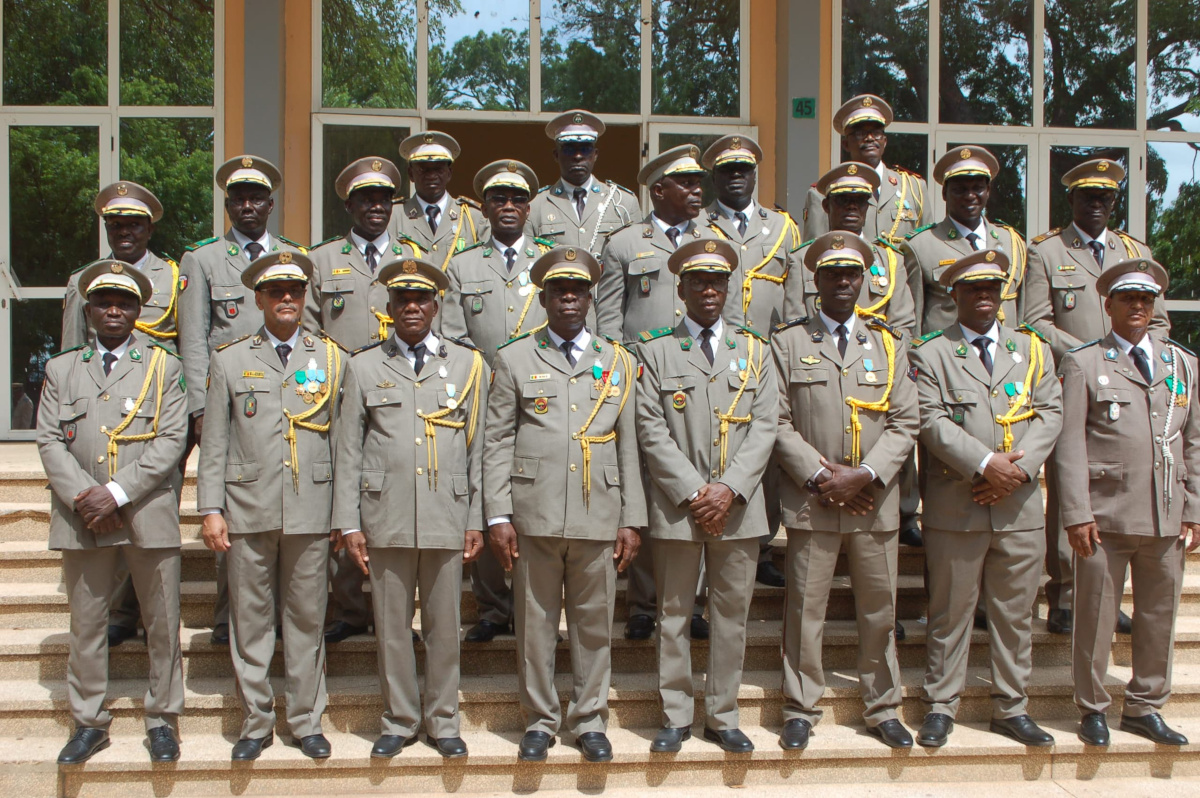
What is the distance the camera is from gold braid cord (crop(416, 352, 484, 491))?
4.67m

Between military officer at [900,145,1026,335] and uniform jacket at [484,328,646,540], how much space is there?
1899 mm

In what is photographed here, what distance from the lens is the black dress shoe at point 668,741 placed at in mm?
4680

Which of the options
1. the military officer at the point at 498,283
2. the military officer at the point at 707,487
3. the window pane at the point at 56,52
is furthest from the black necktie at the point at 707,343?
the window pane at the point at 56,52

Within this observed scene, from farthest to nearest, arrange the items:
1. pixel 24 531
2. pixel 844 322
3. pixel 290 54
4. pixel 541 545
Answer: pixel 290 54
pixel 24 531
pixel 844 322
pixel 541 545

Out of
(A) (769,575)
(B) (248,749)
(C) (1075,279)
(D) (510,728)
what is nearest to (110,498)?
(B) (248,749)

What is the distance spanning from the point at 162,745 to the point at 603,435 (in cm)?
232

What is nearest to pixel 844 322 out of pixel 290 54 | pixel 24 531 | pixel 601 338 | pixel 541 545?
pixel 601 338

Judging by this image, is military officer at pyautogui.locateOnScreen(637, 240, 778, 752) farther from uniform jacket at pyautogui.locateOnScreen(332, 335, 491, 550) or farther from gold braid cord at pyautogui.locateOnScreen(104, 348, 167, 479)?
gold braid cord at pyautogui.locateOnScreen(104, 348, 167, 479)

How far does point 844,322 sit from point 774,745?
198cm

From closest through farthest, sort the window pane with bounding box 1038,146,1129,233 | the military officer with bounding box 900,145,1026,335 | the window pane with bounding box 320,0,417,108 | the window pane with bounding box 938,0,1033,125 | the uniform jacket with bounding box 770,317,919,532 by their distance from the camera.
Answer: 1. the uniform jacket with bounding box 770,317,919,532
2. the military officer with bounding box 900,145,1026,335
3. the window pane with bounding box 320,0,417,108
4. the window pane with bounding box 938,0,1033,125
5. the window pane with bounding box 1038,146,1129,233

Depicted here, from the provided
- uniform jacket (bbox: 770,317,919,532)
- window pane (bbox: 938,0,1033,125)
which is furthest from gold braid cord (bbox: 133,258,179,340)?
window pane (bbox: 938,0,1033,125)

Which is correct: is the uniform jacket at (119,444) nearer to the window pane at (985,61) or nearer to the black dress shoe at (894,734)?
the black dress shoe at (894,734)

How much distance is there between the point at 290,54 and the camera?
349 inches

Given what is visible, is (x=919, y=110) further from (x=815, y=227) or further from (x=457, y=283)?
(x=457, y=283)
